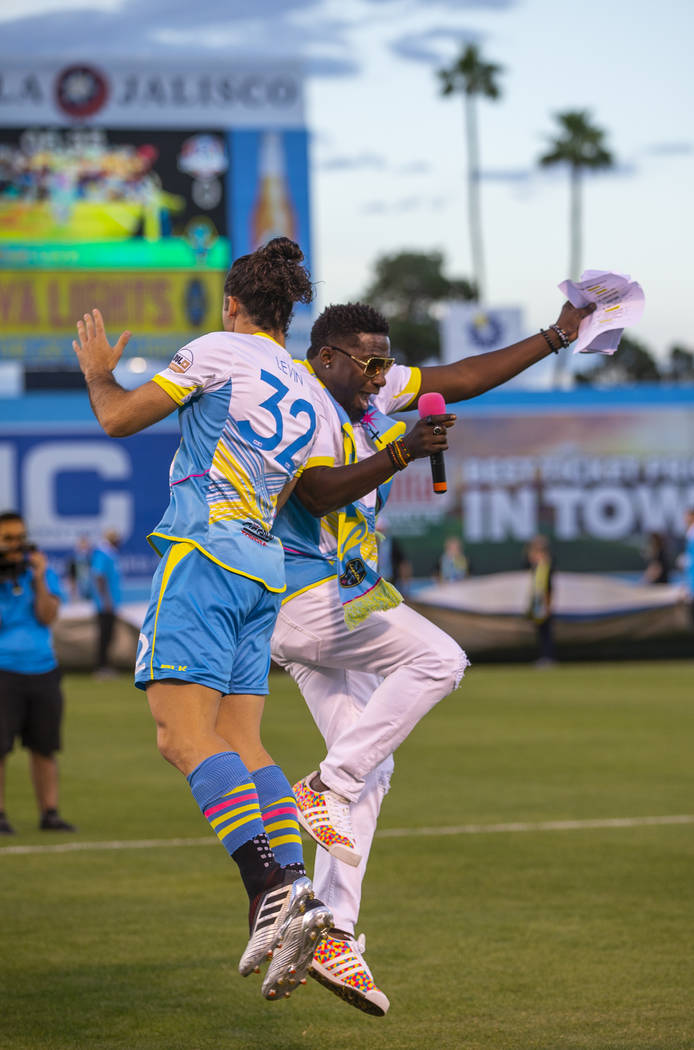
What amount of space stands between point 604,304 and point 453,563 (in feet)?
78.2

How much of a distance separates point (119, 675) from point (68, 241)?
1183 centimetres

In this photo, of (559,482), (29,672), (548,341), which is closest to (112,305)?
(559,482)

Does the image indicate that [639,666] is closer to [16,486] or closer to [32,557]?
[16,486]

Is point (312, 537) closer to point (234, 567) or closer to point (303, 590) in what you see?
point (303, 590)

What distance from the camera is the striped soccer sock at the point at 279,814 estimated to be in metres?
5.09

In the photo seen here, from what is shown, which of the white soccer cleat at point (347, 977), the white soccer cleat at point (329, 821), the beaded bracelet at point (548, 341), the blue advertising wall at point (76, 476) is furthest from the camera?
the blue advertising wall at point (76, 476)

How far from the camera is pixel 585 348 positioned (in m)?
6.02

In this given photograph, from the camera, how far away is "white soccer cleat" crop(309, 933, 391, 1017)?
513cm

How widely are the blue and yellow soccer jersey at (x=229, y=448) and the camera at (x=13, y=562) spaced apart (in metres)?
5.96

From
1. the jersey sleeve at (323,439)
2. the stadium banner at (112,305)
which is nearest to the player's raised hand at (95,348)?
the jersey sleeve at (323,439)

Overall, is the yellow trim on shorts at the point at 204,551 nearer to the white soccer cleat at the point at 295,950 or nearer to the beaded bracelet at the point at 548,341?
the white soccer cleat at the point at 295,950

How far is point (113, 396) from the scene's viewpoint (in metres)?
5.00

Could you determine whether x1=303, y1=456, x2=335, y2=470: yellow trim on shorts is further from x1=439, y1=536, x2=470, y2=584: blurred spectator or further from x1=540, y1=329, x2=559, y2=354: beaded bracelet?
x1=439, y1=536, x2=470, y2=584: blurred spectator

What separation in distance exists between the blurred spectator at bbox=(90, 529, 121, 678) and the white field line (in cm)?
1367
